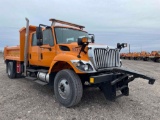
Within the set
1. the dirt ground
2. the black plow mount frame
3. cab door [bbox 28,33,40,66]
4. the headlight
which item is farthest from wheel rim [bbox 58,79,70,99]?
cab door [bbox 28,33,40,66]

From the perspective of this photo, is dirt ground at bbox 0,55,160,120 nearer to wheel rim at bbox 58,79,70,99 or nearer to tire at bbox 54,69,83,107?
tire at bbox 54,69,83,107

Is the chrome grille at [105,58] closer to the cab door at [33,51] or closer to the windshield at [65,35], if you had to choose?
the windshield at [65,35]

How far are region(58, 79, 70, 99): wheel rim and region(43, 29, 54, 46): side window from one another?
1.46 metres

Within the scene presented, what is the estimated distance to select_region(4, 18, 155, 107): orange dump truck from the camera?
4.78 metres

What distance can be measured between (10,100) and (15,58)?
3543 millimetres

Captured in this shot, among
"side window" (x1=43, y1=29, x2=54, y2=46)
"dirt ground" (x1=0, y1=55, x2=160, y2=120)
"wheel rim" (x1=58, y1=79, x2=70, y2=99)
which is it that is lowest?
"dirt ground" (x1=0, y1=55, x2=160, y2=120)

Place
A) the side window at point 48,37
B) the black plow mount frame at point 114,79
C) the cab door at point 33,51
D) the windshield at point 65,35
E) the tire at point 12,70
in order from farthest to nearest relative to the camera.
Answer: the tire at point 12,70 < the cab door at point 33,51 < the side window at point 48,37 < the windshield at point 65,35 < the black plow mount frame at point 114,79

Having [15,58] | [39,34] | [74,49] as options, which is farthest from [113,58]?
[15,58]

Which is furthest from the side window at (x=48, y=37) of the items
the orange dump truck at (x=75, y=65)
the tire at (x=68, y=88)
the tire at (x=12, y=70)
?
the tire at (x=12, y=70)

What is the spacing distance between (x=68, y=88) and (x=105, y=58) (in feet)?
4.41

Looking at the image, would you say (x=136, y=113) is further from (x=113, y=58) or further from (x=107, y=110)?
(x=113, y=58)

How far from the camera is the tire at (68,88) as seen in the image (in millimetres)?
4734

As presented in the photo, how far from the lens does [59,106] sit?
5113mm

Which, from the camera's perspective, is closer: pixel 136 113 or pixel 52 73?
pixel 136 113
